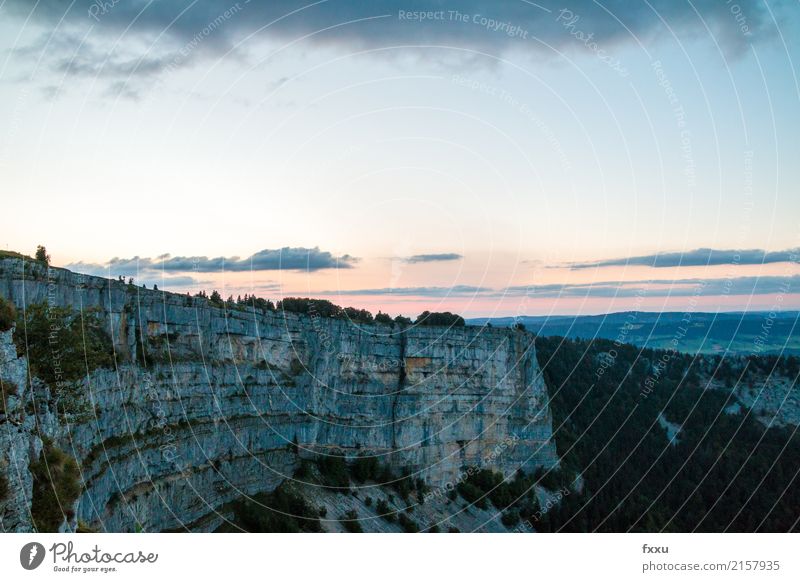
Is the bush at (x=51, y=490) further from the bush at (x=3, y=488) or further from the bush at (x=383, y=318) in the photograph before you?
the bush at (x=383, y=318)

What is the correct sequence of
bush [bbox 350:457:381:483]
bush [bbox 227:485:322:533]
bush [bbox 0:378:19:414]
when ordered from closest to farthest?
bush [bbox 0:378:19:414] < bush [bbox 227:485:322:533] < bush [bbox 350:457:381:483]

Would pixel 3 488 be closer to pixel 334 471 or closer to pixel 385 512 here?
pixel 334 471

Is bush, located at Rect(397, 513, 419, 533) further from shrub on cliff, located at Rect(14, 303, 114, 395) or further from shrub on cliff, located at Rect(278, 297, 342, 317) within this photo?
shrub on cliff, located at Rect(14, 303, 114, 395)

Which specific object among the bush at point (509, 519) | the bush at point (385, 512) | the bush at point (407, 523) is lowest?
the bush at point (509, 519)

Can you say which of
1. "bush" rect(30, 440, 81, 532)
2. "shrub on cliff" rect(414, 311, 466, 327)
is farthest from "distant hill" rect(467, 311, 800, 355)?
"bush" rect(30, 440, 81, 532)

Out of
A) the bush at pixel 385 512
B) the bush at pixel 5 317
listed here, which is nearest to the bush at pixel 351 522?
the bush at pixel 385 512

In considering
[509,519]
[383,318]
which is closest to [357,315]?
[383,318]
